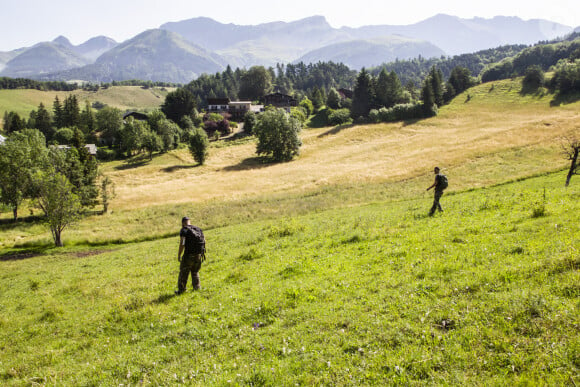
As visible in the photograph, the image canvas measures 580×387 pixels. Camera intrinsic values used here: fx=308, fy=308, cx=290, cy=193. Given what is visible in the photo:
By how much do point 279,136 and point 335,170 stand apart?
27.1m

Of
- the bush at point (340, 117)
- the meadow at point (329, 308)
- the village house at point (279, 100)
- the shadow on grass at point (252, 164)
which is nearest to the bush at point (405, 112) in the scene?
the bush at point (340, 117)

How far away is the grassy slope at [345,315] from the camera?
7.07 meters

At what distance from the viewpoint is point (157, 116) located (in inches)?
4916

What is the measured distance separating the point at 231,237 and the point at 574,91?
134m

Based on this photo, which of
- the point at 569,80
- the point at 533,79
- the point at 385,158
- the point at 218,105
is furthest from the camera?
the point at 218,105

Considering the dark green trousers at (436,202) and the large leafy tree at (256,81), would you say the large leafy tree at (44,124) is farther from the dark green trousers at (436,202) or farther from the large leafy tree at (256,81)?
the dark green trousers at (436,202)

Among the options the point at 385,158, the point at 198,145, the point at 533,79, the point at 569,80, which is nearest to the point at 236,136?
the point at 198,145

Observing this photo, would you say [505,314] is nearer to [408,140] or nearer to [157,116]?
[408,140]

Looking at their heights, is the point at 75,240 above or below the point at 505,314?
below

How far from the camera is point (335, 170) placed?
227ft

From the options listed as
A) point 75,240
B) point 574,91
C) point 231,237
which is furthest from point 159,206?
point 574,91

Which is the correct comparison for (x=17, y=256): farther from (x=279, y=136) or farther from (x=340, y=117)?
(x=340, y=117)

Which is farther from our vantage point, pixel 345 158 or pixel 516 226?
pixel 345 158

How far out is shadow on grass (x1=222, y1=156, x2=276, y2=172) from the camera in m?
84.5
